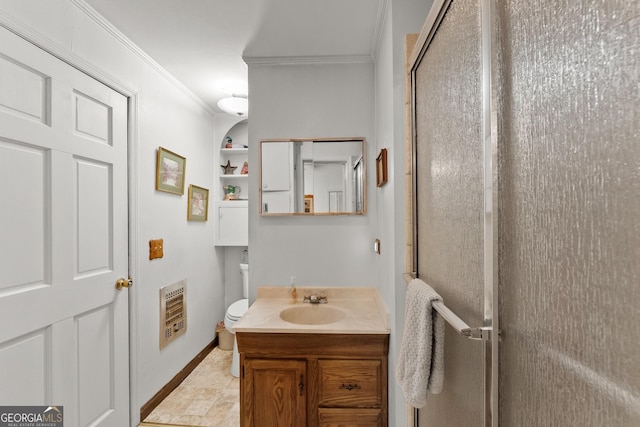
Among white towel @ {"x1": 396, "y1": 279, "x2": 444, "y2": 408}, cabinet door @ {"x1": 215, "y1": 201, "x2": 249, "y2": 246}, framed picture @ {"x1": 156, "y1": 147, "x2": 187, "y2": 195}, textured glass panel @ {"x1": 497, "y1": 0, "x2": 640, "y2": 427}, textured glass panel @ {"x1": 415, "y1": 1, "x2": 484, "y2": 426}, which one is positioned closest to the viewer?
textured glass panel @ {"x1": 497, "y1": 0, "x2": 640, "y2": 427}

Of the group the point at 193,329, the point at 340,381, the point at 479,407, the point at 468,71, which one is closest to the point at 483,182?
the point at 468,71

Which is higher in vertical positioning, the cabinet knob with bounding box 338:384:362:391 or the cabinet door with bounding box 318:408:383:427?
the cabinet knob with bounding box 338:384:362:391

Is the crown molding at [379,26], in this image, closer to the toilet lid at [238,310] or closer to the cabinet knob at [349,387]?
the cabinet knob at [349,387]

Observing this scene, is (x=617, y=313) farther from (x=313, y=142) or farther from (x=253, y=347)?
(x=313, y=142)

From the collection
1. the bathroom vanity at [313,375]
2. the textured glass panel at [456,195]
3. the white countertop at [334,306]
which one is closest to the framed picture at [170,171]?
the white countertop at [334,306]

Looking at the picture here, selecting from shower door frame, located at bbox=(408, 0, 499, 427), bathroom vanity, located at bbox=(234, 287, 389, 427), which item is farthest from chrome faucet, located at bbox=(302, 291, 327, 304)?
shower door frame, located at bbox=(408, 0, 499, 427)

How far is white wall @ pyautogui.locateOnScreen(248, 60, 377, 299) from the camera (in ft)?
Result: 7.25

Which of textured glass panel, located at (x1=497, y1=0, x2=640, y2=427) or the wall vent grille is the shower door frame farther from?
the wall vent grille

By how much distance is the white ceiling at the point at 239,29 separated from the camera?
1644 millimetres

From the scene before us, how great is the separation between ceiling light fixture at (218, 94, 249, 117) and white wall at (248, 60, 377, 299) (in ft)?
1.72

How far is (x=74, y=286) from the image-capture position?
156 cm

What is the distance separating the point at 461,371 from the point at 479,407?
5.2 inches

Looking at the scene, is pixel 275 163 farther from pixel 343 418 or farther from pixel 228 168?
pixel 343 418

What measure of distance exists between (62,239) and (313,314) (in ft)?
4.65
